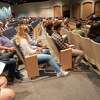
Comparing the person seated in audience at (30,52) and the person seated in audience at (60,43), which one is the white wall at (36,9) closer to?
the person seated in audience at (60,43)

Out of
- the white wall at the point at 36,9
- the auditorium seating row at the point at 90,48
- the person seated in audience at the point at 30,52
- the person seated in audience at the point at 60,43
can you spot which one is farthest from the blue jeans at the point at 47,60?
the white wall at the point at 36,9

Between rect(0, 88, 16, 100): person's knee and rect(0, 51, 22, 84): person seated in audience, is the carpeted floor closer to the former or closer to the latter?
rect(0, 51, 22, 84): person seated in audience

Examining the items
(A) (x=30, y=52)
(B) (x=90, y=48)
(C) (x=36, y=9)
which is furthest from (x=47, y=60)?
(C) (x=36, y=9)

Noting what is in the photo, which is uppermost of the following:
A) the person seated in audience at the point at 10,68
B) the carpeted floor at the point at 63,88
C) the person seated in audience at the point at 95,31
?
the person seated in audience at the point at 95,31

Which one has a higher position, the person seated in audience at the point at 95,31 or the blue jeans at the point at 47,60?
the person seated in audience at the point at 95,31

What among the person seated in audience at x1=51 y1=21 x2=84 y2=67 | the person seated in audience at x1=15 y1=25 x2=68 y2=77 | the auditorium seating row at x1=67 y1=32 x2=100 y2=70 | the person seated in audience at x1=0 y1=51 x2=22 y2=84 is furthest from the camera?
the person seated in audience at x1=51 y1=21 x2=84 y2=67

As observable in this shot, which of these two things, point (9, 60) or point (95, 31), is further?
point (95, 31)

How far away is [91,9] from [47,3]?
754cm

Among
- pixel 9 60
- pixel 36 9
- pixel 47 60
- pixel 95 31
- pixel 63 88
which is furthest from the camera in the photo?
pixel 36 9

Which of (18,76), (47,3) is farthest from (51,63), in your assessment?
(47,3)

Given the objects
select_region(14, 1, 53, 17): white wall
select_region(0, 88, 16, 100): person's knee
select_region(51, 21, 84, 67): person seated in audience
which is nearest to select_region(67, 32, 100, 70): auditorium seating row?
select_region(51, 21, 84, 67): person seated in audience

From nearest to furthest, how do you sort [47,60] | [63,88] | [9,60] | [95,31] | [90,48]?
[63,88] < [9,60] < [90,48] < [47,60] < [95,31]

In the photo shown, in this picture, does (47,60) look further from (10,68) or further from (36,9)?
(36,9)

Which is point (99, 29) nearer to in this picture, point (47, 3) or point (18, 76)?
point (18, 76)
